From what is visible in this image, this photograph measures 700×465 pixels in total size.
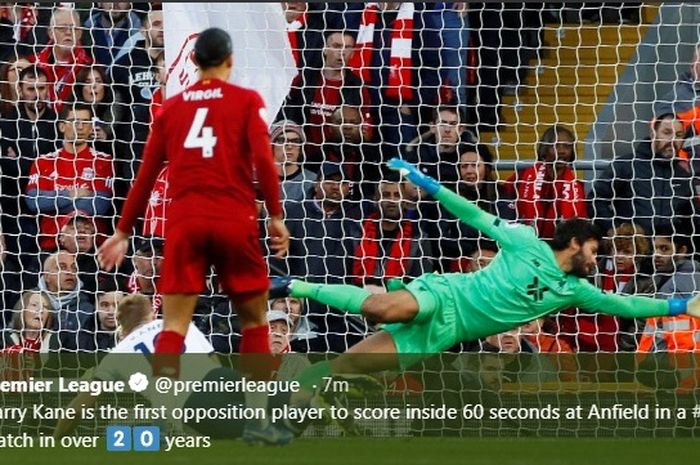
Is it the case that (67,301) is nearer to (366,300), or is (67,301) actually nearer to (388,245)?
(388,245)

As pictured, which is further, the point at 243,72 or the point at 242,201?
the point at 243,72

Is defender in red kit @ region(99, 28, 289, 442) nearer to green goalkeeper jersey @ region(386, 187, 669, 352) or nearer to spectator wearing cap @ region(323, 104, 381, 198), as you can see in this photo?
green goalkeeper jersey @ region(386, 187, 669, 352)

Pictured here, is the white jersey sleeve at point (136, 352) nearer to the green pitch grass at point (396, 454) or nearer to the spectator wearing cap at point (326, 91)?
the green pitch grass at point (396, 454)

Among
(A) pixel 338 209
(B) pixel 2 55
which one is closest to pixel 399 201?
(A) pixel 338 209

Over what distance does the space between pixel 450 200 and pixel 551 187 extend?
2152 millimetres

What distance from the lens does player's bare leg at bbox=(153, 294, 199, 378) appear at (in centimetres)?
799

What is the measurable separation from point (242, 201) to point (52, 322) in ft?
12.4

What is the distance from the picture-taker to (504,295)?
1011cm

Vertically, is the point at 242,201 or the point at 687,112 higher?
the point at 687,112

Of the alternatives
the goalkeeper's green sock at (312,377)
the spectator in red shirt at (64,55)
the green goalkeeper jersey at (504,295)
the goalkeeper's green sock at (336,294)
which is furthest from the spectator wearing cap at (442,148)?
the goalkeeper's green sock at (312,377)

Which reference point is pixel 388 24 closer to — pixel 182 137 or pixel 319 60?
pixel 319 60

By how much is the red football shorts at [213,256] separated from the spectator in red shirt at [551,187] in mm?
4009

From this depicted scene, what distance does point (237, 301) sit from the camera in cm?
813
